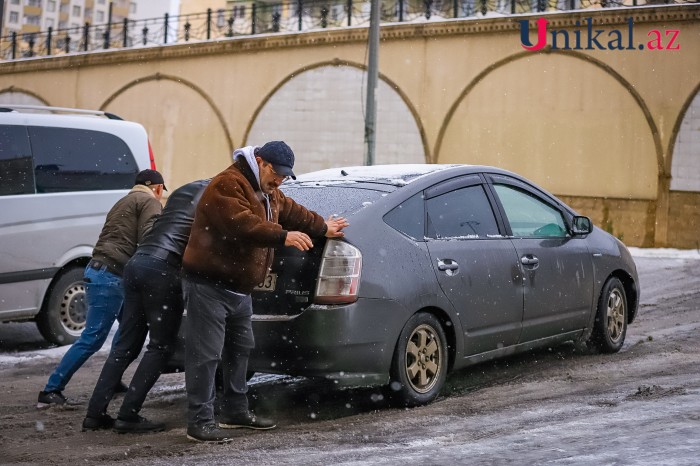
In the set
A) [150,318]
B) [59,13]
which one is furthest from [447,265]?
[59,13]

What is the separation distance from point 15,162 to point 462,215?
4593 mm

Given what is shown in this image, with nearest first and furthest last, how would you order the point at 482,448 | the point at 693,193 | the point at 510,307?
the point at 482,448 → the point at 510,307 → the point at 693,193

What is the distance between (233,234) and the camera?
5.44m

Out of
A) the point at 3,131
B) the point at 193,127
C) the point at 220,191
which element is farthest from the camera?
the point at 193,127

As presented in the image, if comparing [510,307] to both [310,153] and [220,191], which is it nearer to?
[220,191]

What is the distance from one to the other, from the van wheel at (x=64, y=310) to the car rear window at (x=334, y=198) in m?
3.75

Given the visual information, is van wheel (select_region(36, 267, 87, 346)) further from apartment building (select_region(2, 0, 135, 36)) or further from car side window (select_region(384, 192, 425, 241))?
apartment building (select_region(2, 0, 135, 36))

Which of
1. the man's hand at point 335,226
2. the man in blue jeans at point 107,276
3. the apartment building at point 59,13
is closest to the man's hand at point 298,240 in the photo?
the man's hand at point 335,226

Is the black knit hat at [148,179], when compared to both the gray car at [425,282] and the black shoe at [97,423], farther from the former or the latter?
the black shoe at [97,423]

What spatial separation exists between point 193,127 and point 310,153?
5090 millimetres

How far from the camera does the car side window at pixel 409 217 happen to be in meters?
6.39

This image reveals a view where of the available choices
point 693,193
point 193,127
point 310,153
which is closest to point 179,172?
point 193,127

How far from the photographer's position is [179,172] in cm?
3238

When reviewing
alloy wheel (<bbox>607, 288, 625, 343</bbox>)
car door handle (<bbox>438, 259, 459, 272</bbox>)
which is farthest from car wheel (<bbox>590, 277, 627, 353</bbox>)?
car door handle (<bbox>438, 259, 459, 272</bbox>)
